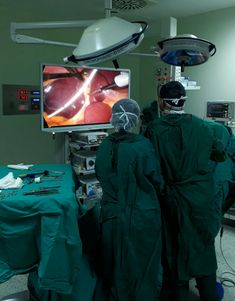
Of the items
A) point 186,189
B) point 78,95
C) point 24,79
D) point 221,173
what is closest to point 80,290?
point 186,189

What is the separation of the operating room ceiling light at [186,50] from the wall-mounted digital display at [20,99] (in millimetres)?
2310

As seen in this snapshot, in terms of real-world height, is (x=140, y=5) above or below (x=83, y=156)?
above

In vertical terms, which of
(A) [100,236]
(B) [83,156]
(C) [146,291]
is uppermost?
(B) [83,156]

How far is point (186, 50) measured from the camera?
1.78 meters

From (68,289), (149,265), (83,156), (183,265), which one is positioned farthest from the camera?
(83,156)

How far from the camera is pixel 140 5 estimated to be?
3150 millimetres

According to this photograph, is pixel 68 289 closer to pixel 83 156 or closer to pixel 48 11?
pixel 83 156

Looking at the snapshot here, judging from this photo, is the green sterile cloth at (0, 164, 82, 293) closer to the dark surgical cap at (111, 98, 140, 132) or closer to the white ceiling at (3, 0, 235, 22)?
the dark surgical cap at (111, 98, 140, 132)

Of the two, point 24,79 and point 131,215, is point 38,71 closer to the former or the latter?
point 24,79

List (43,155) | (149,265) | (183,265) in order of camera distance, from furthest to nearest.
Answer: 1. (43,155)
2. (183,265)
3. (149,265)

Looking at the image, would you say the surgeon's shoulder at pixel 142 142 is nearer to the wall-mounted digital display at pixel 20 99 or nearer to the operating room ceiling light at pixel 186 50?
the operating room ceiling light at pixel 186 50

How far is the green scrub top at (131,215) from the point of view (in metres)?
1.66

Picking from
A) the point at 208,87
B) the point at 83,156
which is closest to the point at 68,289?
the point at 83,156

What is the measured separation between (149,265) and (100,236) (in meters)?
0.33
